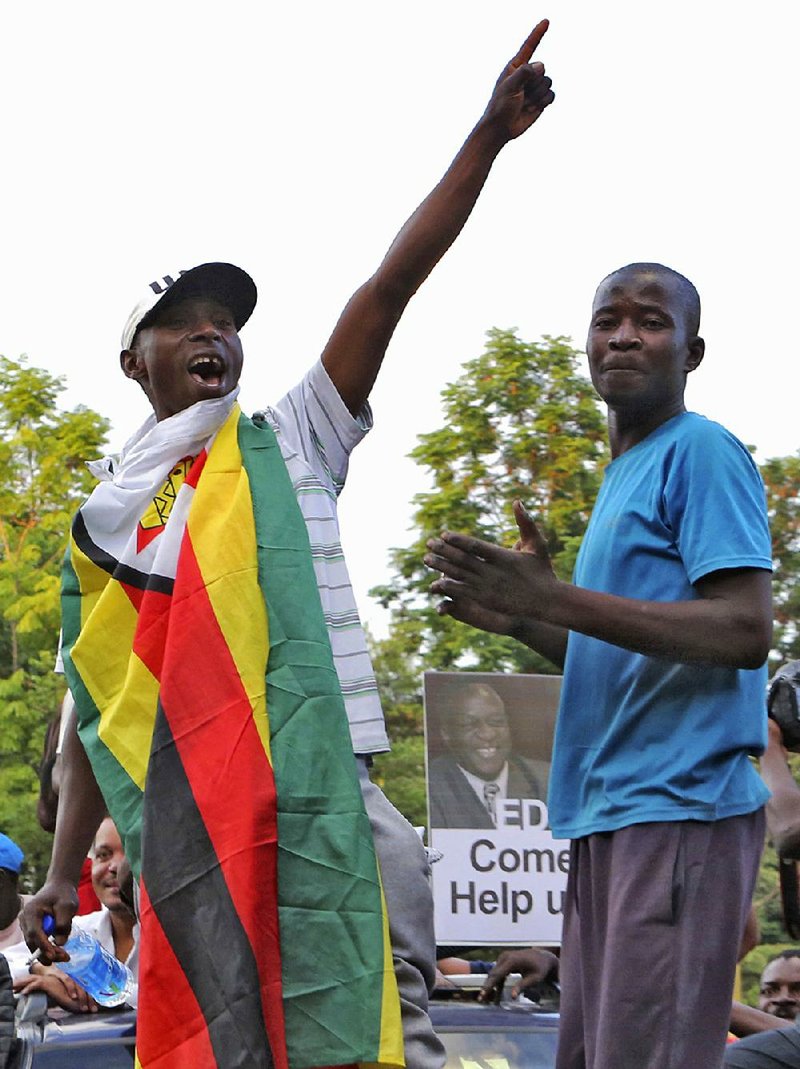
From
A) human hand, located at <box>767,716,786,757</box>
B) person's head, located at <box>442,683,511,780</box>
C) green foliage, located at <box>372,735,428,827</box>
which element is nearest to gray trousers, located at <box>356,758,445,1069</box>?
human hand, located at <box>767,716,786,757</box>

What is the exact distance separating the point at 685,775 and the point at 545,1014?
2267 millimetres

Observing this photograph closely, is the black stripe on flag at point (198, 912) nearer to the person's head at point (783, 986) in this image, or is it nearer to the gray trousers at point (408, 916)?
the gray trousers at point (408, 916)

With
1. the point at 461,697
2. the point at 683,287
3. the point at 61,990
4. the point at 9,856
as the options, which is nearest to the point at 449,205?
the point at 683,287

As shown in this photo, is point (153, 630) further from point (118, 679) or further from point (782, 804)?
point (782, 804)

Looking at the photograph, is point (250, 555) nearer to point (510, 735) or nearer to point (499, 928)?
point (499, 928)

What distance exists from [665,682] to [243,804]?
0.77 m

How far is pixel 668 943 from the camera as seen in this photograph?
2777 mm

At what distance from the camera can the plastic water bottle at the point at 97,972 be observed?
5.22 metres

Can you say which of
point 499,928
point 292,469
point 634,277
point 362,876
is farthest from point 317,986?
point 499,928

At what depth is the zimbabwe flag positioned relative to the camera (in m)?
2.98

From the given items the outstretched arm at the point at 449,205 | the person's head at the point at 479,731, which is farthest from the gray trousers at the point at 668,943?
the person's head at the point at 479,731

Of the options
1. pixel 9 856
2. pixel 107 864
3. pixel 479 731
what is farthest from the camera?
pixel 479 731

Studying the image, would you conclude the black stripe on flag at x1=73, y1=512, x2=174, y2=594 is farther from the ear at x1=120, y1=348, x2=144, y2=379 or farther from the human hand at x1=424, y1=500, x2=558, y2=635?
the human hand at x1=424, y1=500, x2=558, y2=635

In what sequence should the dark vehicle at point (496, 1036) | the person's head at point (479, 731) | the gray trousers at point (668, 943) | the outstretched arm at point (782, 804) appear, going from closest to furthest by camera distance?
the gray trousers at point (668, 943), the outstretched arm at point (782, 804), the dark vehicle at point (496, 1036), the person's head at point (479, 731)
